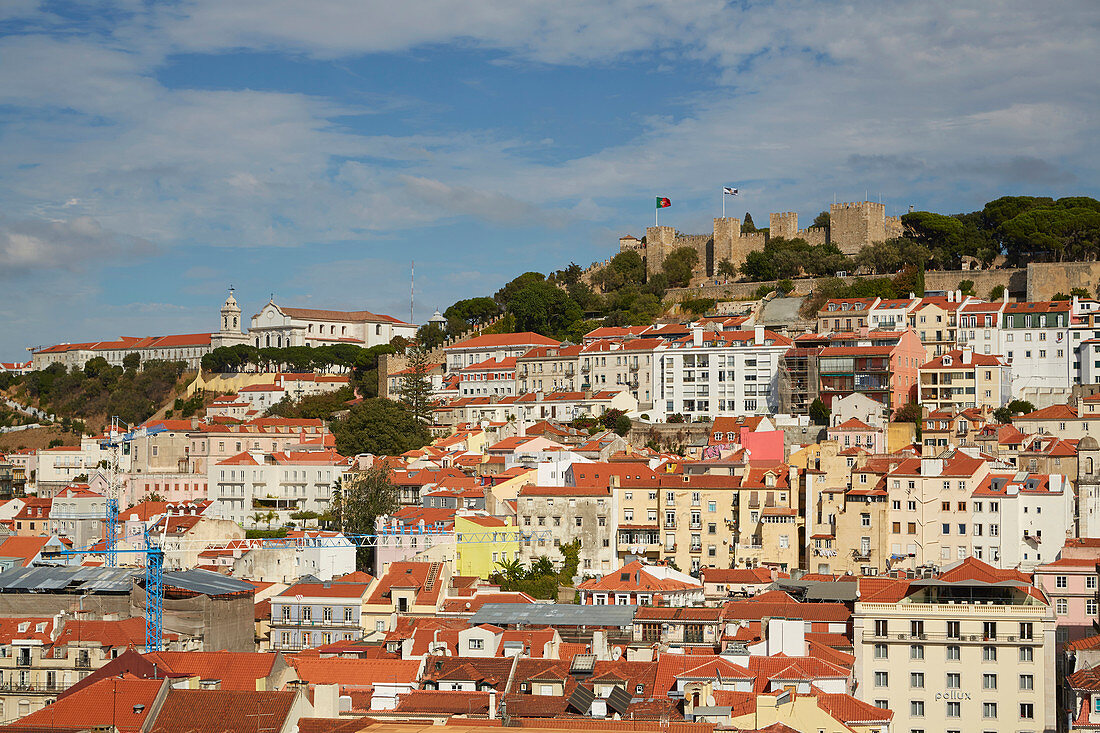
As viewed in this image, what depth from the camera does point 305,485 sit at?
64438mm

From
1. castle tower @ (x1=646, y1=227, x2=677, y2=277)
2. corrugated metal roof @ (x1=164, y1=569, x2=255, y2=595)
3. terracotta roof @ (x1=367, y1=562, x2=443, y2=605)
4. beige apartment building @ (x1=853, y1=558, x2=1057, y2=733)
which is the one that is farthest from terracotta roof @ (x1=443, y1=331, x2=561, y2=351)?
beige apartment building @ (x1=853, y1=558, x2=1057, y2=733)

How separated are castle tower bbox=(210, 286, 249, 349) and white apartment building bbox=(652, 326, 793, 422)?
1710 inches

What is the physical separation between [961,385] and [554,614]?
31.3m

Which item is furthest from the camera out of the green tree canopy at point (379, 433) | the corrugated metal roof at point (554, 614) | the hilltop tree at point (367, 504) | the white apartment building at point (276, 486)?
the green tree canopy at point (379, 433)

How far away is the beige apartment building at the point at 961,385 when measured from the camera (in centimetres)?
6356

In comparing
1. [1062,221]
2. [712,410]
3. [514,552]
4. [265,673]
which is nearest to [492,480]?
[514,552]

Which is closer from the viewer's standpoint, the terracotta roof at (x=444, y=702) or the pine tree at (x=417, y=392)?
the terracotta roof at (x=444, y=702)

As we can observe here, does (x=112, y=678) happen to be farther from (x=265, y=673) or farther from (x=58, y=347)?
(x=58, y=347)

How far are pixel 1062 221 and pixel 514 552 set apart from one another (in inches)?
1711

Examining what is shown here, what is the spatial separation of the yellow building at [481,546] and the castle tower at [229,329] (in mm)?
59147

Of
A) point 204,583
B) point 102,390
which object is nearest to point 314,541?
point 204,583

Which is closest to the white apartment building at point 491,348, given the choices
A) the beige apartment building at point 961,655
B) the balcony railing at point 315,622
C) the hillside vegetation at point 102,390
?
the hillside vegetation at point 102,390

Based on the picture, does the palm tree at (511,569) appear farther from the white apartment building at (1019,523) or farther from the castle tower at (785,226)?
A: the castle tower at (785,226)

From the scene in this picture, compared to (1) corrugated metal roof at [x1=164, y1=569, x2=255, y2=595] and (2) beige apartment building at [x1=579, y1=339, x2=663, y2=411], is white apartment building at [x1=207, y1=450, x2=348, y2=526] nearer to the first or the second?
(2) beige apartment building at [x1=579, y1=339, x2=663, y2=411]
